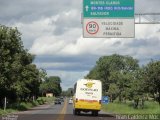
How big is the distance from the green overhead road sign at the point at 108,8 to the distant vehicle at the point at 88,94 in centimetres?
1254

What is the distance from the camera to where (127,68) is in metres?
166

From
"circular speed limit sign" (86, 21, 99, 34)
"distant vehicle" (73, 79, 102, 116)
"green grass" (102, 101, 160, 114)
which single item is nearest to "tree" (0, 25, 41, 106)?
"green grass" (102, 101, 160, 114)

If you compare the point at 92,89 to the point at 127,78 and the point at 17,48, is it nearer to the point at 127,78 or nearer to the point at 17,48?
the point at 17,48

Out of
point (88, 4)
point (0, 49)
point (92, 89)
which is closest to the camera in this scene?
point (88, 4)

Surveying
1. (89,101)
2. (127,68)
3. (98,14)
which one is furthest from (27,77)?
(127,68)

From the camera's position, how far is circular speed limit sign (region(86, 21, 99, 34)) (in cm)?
3519

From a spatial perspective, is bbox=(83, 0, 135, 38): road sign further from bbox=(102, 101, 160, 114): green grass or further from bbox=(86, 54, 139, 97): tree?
bbox=(86, 54, 139, 97): tree

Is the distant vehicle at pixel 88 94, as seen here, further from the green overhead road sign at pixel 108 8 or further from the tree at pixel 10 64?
the tree at pixel 10 64

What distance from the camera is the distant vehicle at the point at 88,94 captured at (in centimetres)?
4631

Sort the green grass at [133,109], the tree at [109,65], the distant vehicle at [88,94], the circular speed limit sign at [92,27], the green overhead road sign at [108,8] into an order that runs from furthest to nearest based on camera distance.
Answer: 1. the tree at [109,65]
2. the green grass at [133,109]
3. the distant vehicle at [88,94]
4. the circular speed limit sign at [92,27]
5. the green overhead road sign at [108,8]

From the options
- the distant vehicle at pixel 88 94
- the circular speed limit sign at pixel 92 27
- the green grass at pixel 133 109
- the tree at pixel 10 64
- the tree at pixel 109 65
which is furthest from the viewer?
the tree at pixel 109 65

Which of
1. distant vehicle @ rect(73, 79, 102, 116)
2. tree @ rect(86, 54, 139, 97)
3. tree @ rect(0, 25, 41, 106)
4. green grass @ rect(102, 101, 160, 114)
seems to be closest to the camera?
distant vehicle @ rect(73, 79, 102, 116)

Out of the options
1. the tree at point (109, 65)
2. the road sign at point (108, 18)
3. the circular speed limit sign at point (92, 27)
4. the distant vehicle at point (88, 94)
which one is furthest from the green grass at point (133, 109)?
the tree at point (109, 65)

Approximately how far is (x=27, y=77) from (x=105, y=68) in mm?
89907
